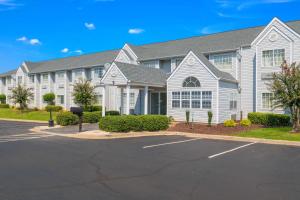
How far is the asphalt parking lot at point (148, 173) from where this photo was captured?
703 centimetres

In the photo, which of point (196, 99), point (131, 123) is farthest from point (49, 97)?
point (131, 123)

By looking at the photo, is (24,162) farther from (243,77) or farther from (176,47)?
(176,47)

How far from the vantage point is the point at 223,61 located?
28.8 m

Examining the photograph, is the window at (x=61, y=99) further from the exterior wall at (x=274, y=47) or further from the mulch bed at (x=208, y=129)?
the exterior wall at (x=274, y=47)

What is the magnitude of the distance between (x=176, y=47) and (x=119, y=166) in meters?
26.5

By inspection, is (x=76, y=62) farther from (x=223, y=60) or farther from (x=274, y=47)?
(x=274, y=47)

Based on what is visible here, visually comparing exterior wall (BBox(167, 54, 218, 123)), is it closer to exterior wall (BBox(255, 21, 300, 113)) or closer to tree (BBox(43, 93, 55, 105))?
exterior wall (BBox(255, 21, 300, 113))

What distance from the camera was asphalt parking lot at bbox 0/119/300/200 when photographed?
703 cm

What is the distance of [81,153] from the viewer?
1257cm

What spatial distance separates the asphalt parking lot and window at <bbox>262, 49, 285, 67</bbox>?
12.8 meters

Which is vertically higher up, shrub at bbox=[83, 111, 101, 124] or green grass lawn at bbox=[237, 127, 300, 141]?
shrub at bbox=[83, 111, 101, 124]

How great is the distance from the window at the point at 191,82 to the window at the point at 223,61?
474cm

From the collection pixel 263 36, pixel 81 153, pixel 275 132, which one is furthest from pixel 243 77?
pixel 81 153

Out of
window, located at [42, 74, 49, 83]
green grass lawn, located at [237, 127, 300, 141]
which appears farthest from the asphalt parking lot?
window, located at [42, 74, 49, 83]
